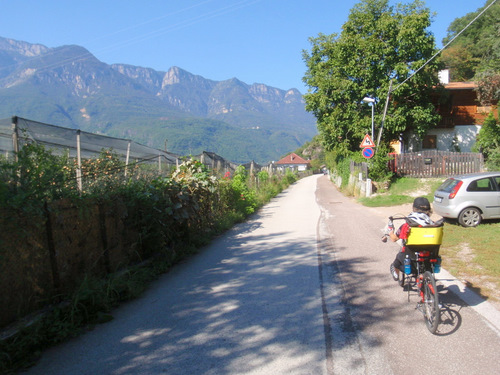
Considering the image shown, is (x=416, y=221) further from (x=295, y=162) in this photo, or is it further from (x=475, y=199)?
(x=295, y=162)

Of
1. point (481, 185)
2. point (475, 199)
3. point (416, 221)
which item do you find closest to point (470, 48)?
point (481, 185)

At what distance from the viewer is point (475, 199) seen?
32.6 feet

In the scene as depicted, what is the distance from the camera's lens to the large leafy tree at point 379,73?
23594 mm

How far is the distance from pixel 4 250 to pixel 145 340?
1.76 metres

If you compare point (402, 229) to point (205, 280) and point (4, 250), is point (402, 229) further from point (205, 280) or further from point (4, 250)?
point (4, 250)

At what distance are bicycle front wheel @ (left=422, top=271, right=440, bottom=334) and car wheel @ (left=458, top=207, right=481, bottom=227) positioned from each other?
660cm

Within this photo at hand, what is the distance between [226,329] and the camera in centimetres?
436

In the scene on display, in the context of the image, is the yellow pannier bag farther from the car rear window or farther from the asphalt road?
the car rear window

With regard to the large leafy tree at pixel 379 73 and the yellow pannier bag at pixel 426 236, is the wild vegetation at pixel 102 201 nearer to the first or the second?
the yellow pannier bag at pixel 426 236

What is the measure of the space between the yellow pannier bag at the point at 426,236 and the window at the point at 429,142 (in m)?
29.7

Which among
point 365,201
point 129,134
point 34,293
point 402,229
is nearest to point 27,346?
point 34,293

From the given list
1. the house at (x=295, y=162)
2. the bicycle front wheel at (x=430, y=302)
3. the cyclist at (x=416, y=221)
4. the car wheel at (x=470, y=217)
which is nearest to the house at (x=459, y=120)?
the car wheel at (x=470, y=217)

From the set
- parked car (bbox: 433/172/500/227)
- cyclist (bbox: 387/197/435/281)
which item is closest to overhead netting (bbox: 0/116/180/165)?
cyclist (bbox: 387/197/435/281)

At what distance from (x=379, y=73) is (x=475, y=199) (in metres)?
16.6
